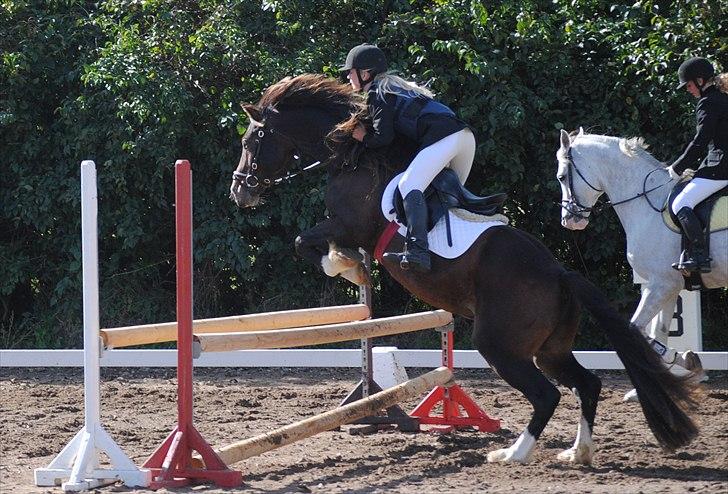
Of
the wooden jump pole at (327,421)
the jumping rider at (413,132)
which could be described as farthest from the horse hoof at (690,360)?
the jumping rider at (413,132)

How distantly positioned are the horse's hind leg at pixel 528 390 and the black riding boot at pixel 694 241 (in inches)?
81.2

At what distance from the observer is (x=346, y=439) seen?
19.6 ft

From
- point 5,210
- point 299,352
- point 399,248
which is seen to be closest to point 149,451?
point 399,248

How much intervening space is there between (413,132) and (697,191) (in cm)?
222

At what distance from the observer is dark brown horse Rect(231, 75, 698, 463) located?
190 inches

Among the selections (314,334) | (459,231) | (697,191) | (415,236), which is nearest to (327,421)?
(314,334)

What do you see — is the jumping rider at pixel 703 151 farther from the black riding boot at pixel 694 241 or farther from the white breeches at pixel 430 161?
the white breeches at pixel 430 161

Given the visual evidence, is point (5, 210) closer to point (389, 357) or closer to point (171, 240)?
point (171, 240)

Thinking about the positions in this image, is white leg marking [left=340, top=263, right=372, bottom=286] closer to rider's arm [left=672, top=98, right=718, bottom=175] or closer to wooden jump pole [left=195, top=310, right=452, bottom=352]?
wooden jump pole [left=195, top=310, right=452, bottom=352]

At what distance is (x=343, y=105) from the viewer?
19.2 feet

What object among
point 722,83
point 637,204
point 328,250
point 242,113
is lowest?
point 328,250

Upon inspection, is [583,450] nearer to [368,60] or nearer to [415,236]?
[415,236]

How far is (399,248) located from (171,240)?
5588mm

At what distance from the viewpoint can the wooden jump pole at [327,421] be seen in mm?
4621
